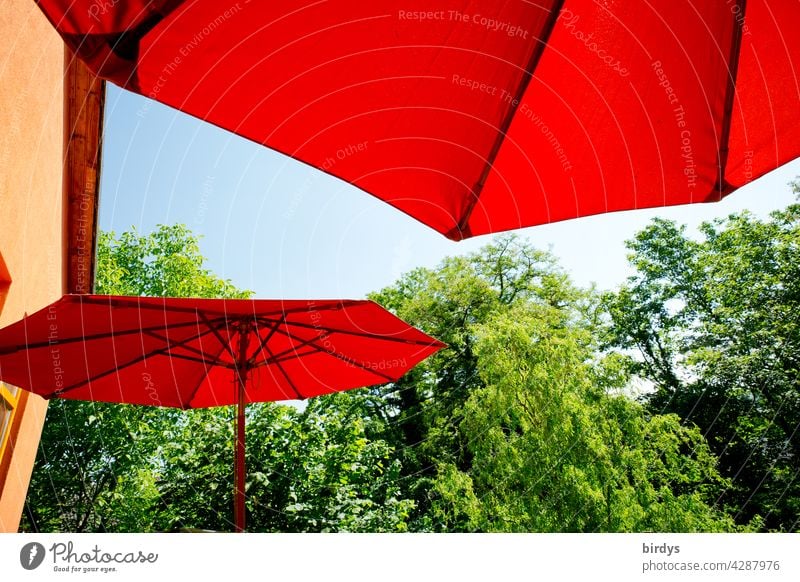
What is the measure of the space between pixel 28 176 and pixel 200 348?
5.82 feet

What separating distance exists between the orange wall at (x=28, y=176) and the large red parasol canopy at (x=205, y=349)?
2.70 ft

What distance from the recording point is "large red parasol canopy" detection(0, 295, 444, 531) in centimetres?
302

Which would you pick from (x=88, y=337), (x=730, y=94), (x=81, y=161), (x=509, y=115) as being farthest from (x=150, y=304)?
(x=81, y=161)

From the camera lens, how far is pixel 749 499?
43.9 feet

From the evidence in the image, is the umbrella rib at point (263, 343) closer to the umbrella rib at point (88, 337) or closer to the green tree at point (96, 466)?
the umbrella rib at point (88, 337)

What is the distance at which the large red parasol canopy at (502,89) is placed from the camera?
144 cm

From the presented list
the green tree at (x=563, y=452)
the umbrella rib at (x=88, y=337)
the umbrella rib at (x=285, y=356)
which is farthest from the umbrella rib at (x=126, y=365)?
the green tree at (x=563, y=452)

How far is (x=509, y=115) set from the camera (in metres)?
1.80

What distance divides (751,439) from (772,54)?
1487 cm

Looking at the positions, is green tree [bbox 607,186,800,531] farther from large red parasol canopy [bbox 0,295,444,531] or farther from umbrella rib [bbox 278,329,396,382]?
large red parasol canopy [bbox 0,295,444,531]

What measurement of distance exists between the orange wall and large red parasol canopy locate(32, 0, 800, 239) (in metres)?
2.40

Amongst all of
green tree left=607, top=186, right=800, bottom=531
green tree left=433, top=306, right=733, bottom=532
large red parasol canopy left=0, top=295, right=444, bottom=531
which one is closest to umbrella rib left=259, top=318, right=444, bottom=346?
large red parasol canopy left=0, top=295, right=444, bottom=531

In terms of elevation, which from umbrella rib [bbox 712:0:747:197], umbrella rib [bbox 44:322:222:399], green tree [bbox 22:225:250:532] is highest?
umbrella rib [bbox 712:0:747:197]

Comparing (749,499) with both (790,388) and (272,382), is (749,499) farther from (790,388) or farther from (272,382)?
(272,382)
